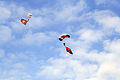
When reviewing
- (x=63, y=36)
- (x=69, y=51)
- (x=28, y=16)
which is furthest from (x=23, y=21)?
(x=69, y=51)

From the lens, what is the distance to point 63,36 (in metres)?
60.2

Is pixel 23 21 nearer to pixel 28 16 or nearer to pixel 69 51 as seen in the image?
pixel 28 16

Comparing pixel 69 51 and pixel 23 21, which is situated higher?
pixel 23 21

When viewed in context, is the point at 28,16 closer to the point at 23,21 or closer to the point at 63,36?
the point at 23,21

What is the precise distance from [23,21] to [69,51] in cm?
2115

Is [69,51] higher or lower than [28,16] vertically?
lower

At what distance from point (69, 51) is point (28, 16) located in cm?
2001

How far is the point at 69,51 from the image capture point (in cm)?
5862

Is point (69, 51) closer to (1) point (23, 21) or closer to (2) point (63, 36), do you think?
(2) point (63, 36)

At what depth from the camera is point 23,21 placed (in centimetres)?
6034

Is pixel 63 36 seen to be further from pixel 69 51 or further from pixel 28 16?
pixel 28 16

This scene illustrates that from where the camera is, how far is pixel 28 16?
189ft

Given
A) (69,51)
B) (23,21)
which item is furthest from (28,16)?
(69,51)

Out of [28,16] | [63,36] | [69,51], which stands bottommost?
[69,51]
